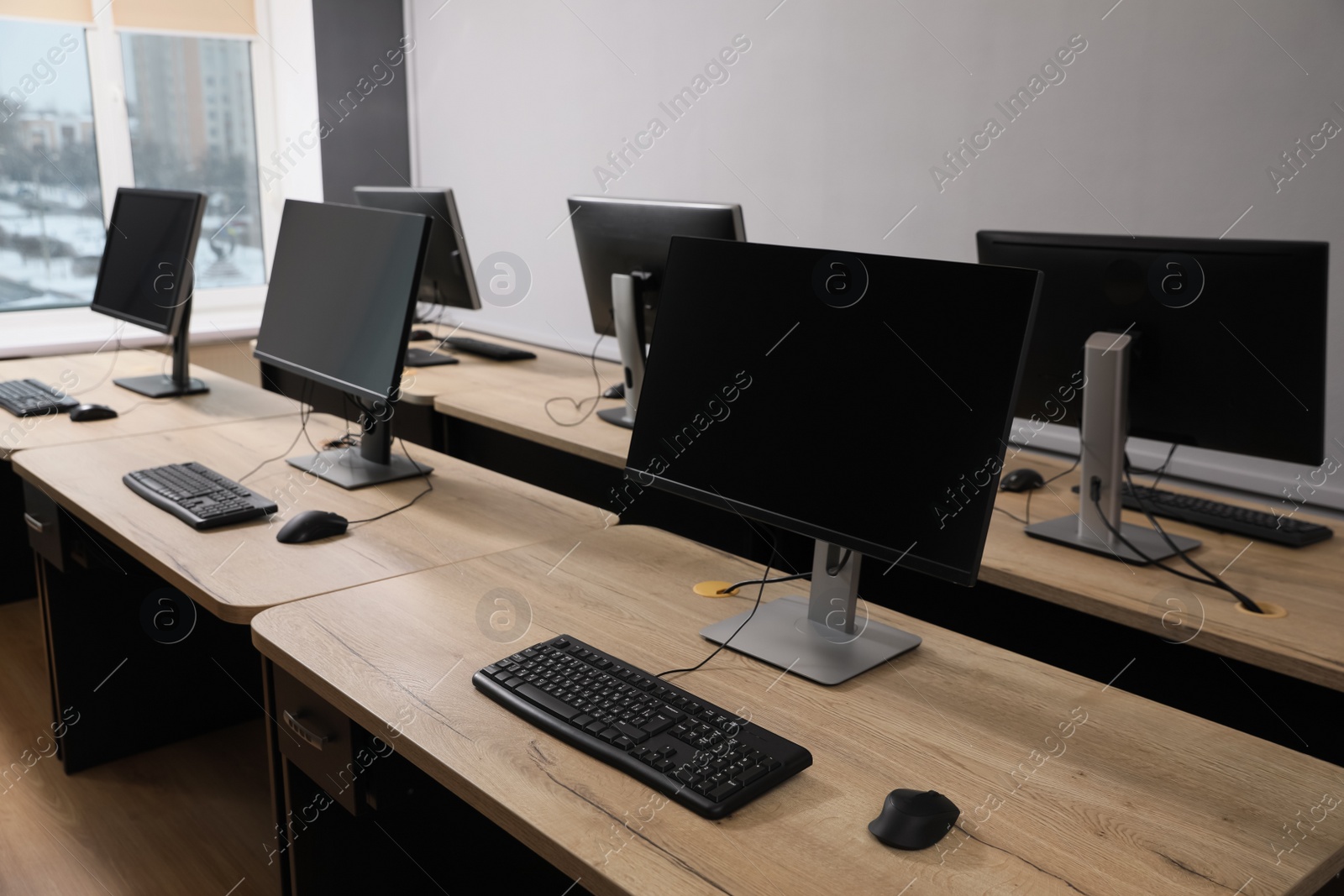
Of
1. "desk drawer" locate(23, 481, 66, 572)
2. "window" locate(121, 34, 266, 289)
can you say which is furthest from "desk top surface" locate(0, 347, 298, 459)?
"window" locate(121, 34, 266, 289)

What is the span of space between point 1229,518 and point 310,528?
165 centimetres

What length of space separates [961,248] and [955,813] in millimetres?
2175

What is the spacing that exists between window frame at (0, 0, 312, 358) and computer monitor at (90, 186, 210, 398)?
36.2 inches

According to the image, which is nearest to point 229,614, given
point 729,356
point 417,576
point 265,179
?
point 417,576

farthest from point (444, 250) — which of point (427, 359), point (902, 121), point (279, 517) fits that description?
point (279, 517)

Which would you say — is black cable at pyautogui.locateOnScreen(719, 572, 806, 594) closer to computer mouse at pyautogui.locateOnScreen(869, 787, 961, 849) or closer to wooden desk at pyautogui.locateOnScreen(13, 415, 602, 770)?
wooden desk at pyautogui.locateOnScreen(13, 415, 602, 770)

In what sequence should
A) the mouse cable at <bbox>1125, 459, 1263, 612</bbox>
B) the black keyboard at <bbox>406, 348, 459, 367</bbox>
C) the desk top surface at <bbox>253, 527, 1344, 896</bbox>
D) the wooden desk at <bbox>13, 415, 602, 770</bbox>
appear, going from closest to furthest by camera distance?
the desk top surface at <bbox>253, 527, 1344, 896</bbox> < the mouse cable at <bbox>1125, 459, 1263, 612</bbox> < the wooden desk at <bbox>13, 415, 602, 770</bbox> < the black keyboard at <bbox>406, 348, 459, 367</bbox>

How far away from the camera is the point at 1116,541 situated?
1.80 m

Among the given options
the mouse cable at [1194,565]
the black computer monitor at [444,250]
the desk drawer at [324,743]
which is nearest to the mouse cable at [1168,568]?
the mouse cable at [1194,565]

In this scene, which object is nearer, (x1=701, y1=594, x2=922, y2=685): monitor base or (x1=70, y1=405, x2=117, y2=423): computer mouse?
(x1=701, y1=594, x2=922, y2=685): monitor base

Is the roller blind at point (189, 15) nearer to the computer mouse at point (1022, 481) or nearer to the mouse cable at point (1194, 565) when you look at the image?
the computer mouse at point (1022, 481)

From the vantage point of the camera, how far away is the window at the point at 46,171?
410cm

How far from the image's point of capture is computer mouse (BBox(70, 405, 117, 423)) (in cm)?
259

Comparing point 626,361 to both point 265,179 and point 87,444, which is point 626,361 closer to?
point 87,444
